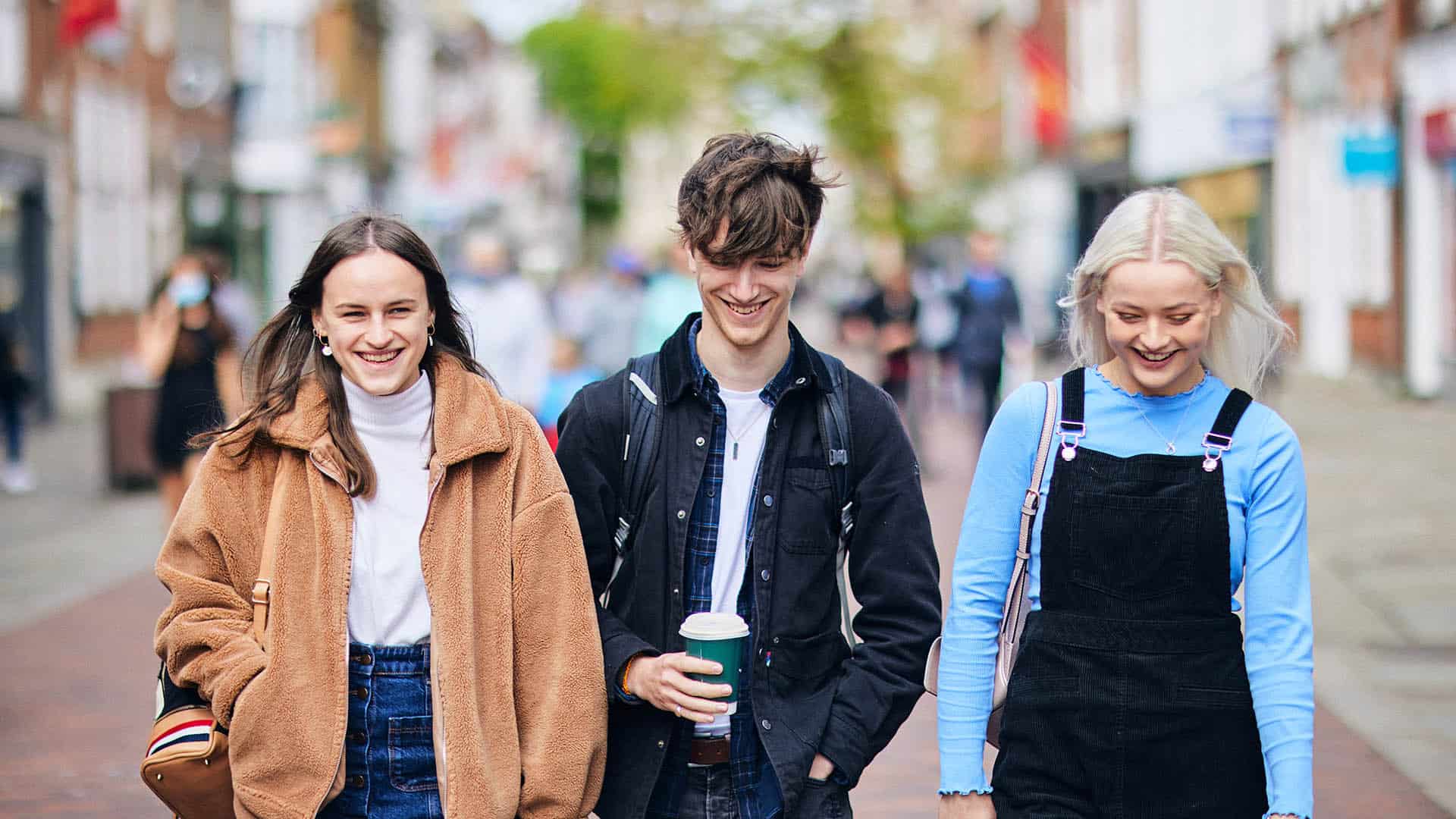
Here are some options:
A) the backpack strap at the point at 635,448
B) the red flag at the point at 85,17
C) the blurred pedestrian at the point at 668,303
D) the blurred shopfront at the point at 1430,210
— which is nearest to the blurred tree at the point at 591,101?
the red flag at the point at 85,17

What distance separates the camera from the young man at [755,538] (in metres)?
2.86

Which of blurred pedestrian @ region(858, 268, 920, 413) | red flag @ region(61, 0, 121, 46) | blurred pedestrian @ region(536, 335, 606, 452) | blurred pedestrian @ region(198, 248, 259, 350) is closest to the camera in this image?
blurred pedestrian @ region(536, 335, 606, 452)

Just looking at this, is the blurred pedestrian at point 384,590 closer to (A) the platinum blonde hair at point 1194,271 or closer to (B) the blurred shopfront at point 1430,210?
(A) the platinum blonde hair at point 1194,271

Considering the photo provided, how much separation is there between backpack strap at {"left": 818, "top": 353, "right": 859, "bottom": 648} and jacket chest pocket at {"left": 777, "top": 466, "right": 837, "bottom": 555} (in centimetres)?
2

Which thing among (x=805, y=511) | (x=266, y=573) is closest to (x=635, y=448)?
(x=805, y=511)

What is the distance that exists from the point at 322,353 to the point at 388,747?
A: 66 centimetres

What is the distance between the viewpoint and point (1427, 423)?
1805 cm

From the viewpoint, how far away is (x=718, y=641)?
264 centimetres

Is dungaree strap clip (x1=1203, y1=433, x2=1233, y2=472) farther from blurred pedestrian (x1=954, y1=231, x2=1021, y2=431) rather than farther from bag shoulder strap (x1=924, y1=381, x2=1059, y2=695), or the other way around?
blurred pedestrian (x1=954, y1=231, x2=1021, y2=431)

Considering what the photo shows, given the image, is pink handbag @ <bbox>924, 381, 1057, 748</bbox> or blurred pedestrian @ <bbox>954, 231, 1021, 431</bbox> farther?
blurred pedestrian @ <bbox>954, 231, 1021, 431</bbox>

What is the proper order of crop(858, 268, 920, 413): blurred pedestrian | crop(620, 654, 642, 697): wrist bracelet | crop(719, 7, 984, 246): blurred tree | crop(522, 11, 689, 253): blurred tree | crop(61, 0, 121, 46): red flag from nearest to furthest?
crop(620, 654, 642, 697): wrist bracelet, crop(858, 268, 920, 413): blurred pedestrian, crop(61, 0, 121, 46): red flag, crop(719, 7, 984, 246): blurred tree, crop(522, 11, 689, 253): blurred tree

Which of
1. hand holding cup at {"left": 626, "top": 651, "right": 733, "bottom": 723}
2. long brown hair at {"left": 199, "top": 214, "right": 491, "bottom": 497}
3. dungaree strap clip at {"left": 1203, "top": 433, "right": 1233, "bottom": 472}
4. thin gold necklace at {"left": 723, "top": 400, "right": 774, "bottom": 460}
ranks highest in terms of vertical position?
long brown hair at {"left": 199, "top": 214, "right": 491, "bottom": 497}

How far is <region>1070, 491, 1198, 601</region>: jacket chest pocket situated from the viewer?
2713mm

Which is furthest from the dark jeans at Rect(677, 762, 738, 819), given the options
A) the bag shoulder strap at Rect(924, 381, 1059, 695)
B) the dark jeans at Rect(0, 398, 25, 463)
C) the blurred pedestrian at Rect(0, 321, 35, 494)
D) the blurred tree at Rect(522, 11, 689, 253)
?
the blurred tree at Rect(522, 11, 689, 253)
